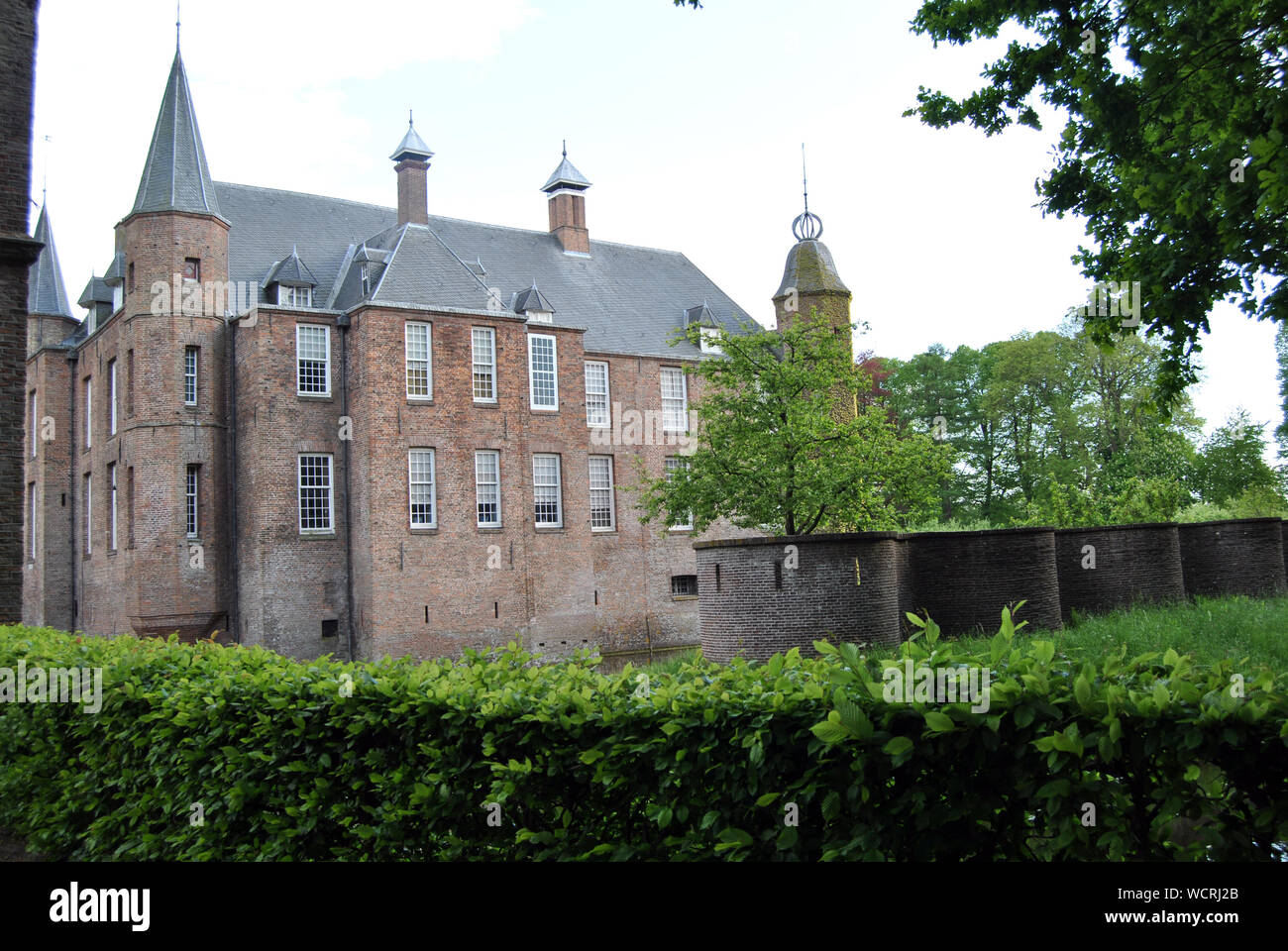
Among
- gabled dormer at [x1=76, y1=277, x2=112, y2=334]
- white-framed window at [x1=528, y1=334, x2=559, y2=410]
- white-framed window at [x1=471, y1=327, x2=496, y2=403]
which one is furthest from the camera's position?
gabled dormer at [x1=76, y1=277, x2=112, y2=334]

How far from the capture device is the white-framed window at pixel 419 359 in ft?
96.3

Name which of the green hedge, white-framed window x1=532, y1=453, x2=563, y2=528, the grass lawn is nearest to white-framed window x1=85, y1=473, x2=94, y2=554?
white-framed window x1=532, y1=453, x2=563, y2=528

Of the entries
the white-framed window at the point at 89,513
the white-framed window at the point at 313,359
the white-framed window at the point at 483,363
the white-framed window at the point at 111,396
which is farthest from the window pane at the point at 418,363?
the white-framed window at the point at 89,513

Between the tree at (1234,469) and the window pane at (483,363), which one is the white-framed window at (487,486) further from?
the tree at (1234,469)

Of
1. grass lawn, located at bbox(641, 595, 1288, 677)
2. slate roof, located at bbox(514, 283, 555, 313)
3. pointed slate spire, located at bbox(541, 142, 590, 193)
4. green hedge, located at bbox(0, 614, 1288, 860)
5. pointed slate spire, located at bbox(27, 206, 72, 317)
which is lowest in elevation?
grass lawn, located at bbox(641, 595, 1288, 677)

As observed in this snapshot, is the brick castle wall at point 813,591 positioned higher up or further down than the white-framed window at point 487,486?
further down

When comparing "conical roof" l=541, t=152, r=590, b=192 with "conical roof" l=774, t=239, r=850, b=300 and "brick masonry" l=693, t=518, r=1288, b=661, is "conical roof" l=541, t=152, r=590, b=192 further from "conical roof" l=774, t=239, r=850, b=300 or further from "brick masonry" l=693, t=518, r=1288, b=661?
"brick masonry" l=693, t=518, r=1288, b=661

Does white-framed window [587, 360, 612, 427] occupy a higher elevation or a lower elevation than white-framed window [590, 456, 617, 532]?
higher

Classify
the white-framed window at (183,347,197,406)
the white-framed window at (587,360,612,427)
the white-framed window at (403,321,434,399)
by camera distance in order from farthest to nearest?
the white-framed window at (587,360,612,427) → the white-framed window at (403,321,434,399) → the white-framed window at (183,347,197,406)

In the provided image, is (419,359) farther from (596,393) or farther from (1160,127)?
(1160,127)

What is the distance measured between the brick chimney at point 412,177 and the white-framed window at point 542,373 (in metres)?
5.27

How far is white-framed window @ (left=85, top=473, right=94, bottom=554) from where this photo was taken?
31.9 m

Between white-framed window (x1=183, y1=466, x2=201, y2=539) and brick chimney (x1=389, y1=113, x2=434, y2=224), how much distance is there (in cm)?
1028
